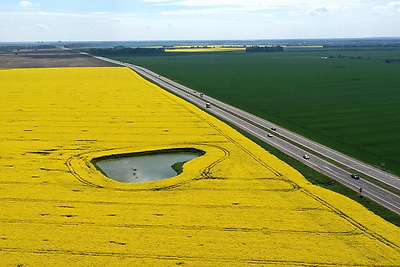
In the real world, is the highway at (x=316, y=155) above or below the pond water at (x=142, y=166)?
above

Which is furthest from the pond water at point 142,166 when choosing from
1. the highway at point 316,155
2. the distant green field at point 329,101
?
the distant green field at point 329,101

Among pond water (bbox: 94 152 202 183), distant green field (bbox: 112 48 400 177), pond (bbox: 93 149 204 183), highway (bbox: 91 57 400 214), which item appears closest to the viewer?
highway (bbox: 91 57 400 214)

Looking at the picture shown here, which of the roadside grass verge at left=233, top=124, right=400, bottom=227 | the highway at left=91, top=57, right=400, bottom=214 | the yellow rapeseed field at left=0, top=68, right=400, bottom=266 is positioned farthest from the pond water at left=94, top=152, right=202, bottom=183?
the highway at left=91, top=57, right=400, bottom=214

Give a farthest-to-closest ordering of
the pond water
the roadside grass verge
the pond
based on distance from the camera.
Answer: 1. the pond
2. the pond water
3. the roadside grass verge

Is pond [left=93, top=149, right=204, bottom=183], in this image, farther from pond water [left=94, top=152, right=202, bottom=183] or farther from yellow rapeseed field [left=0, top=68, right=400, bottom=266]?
yellow rapeseed field [left=0, top=68, right=400, bottom=266]

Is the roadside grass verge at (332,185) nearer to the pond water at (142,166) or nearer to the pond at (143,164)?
the pond at (143,164)

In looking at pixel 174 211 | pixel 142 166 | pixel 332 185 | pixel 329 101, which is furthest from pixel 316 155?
pixel 329 101

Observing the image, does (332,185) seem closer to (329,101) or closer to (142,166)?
(142,166)

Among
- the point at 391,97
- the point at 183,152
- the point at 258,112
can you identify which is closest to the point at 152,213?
the point at 183,152
